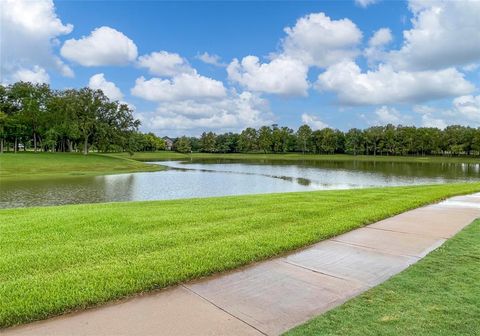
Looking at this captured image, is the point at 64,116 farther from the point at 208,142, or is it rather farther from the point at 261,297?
the point at 208,142

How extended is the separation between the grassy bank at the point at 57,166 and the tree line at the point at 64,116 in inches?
285

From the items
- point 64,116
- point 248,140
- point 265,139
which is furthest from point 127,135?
point 248,140

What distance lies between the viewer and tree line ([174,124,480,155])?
85.0 m

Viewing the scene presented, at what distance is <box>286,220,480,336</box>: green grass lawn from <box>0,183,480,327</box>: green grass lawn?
1699 millimetres

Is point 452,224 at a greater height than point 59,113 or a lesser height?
lesser

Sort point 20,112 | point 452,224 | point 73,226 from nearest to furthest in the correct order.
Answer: point 73,226
point 452,224
point 20,112

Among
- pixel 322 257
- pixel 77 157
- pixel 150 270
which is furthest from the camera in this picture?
pixel 77 157

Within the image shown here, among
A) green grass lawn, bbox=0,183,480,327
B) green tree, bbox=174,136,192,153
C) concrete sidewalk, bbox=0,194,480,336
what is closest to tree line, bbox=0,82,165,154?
green grass lawn, bbox=0,183,480,327

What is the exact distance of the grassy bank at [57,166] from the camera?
109ft

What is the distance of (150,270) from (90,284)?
0.69 meters

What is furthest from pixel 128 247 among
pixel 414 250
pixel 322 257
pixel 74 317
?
pixel 414 250

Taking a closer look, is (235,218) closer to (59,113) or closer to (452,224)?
(452,224)

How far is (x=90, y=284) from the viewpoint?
3928 mm

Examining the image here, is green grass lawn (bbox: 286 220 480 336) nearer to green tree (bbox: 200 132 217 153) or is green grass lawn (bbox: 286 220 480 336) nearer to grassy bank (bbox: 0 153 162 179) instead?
grassy bank (bbox: 0 153 162 179)
